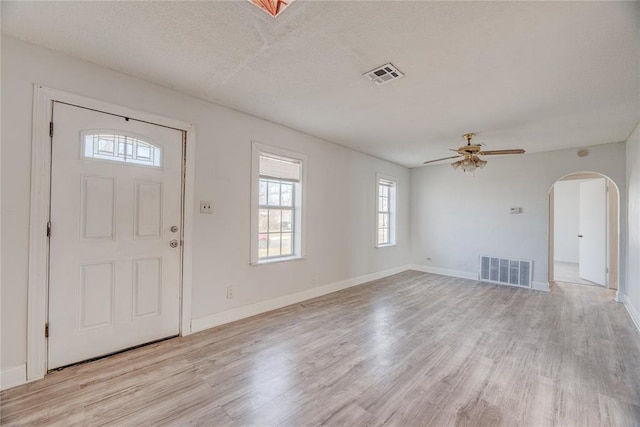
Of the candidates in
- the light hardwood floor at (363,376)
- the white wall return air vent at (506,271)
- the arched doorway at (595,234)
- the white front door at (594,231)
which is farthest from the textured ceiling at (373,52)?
the white wall return air vent at (506,271)

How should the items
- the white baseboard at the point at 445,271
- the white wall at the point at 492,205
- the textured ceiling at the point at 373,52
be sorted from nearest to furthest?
the textured ceiling at the point at 373,52
the white wall at the point at 492,205
the white baseboard at the point at 445,271

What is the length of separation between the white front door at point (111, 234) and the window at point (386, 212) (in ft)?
13.5

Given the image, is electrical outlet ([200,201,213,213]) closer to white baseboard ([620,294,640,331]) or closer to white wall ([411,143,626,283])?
white wall ([411,143,626,283])

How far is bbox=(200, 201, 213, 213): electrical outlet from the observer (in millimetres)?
3023

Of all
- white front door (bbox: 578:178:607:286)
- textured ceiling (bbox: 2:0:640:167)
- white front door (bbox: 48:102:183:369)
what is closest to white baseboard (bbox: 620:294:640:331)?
white front door (bbox: 578:178:607:286)

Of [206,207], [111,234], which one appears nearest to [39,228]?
[111,234]

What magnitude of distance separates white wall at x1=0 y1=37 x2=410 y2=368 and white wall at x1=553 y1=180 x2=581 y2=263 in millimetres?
5900

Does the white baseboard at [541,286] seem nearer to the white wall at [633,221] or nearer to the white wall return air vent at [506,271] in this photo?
the white wall return air vent at [506,271]

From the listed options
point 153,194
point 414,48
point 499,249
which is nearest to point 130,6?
point 153,194

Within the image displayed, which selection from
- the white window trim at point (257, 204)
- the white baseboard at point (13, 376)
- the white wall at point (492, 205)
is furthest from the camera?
the white wall at point (492, 205)

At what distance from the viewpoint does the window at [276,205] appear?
355 cm

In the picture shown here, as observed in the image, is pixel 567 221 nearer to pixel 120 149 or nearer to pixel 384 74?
pixel 384 74

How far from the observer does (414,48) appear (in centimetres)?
202

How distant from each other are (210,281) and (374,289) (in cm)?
287
